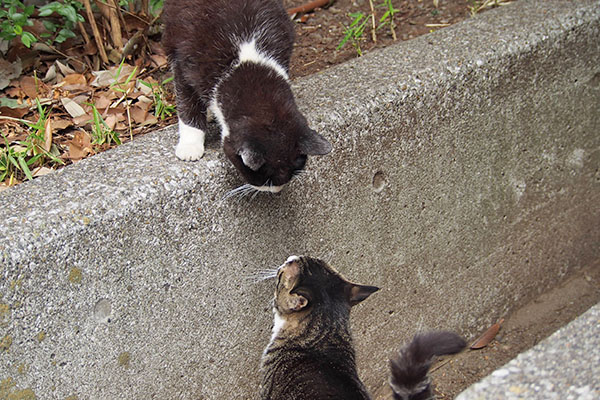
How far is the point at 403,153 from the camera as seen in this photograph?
2.64m

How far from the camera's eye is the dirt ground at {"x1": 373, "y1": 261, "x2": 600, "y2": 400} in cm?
307

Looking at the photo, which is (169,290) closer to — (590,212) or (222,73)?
(222,73)

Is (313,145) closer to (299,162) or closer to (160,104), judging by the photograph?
(299,162)

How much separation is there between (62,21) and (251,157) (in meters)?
1.56

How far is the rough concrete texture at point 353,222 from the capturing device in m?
1.99

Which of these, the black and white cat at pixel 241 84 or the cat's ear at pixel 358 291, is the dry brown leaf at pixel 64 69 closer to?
the black and white cat at pixel 241 84

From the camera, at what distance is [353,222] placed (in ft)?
8.57

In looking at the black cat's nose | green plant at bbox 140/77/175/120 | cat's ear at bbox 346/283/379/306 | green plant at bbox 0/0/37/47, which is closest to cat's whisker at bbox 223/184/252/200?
the black cat's nose

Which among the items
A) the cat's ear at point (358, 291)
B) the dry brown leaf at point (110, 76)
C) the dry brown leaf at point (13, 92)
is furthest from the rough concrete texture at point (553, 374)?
the dry brown leaf at point (13, 92)

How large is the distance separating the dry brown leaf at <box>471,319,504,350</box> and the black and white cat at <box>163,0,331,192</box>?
5.38ft

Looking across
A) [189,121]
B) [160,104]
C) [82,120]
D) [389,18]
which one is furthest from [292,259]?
[389,18]

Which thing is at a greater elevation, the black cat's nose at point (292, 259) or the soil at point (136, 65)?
the soil at point (136, 65)

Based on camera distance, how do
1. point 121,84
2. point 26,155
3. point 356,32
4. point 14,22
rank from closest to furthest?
point 26,155
point 14,22
point 121,84
point 356,32

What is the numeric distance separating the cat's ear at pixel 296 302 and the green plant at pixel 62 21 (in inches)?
56.8
